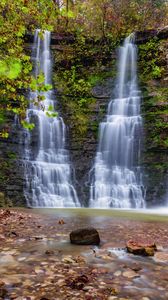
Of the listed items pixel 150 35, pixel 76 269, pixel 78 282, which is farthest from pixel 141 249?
pixel 150 35

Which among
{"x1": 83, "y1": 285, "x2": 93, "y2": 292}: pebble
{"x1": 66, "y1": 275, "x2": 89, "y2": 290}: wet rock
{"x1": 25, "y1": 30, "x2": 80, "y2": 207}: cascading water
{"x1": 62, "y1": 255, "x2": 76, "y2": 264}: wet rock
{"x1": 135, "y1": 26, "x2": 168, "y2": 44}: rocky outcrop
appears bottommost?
{"x1": 62, "y1": 255, "x2": 76, "y2": 264}: wet rock

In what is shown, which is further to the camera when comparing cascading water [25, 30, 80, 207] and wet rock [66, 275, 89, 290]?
cascading water [25, 30, 80, 207]

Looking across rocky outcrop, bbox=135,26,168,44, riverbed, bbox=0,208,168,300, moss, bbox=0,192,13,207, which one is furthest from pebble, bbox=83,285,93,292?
rocky outcrop, bbox=135,26,168,44

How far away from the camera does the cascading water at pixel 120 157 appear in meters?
15.8

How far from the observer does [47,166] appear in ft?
54.1

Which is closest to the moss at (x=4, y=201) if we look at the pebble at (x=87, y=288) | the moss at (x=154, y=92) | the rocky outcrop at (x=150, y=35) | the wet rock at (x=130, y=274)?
the moss at (x=154, y=92)

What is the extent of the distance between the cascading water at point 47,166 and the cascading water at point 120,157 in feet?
4.84

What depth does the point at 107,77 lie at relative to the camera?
2283cm

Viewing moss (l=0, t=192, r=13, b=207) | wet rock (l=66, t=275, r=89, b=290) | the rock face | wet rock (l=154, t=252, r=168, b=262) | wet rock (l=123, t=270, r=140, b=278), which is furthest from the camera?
moss (l=0, t=192, r=13, b=207)

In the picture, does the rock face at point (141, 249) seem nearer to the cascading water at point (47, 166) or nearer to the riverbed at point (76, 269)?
the riverbed at point (76, 269)

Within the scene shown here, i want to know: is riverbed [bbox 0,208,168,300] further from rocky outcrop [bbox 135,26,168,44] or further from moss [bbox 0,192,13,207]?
rocky outcrop [bbox 135,26,168,44]

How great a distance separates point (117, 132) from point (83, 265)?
46.8 ft

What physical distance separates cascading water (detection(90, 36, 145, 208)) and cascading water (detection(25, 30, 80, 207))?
4.84ft

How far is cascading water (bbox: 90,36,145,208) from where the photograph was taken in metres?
15.8
